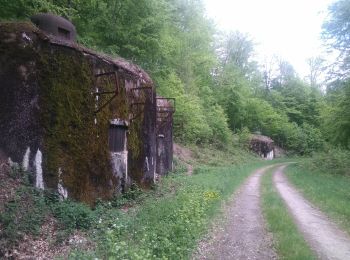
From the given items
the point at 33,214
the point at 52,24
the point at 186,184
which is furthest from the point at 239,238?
the point at 52,24

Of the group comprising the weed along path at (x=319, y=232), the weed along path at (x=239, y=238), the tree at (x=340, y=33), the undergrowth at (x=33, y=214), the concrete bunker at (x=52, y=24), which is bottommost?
the weed along path at (x=239, y=238)

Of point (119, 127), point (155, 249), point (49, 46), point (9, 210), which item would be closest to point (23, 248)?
point (9, 210)

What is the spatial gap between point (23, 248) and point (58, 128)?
330cm

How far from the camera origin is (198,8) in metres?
33.5

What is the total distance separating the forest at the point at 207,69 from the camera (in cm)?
1913

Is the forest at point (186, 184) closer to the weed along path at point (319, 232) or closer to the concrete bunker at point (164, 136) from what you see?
the weed along path at point (319, 232)

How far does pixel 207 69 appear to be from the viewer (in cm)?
3759

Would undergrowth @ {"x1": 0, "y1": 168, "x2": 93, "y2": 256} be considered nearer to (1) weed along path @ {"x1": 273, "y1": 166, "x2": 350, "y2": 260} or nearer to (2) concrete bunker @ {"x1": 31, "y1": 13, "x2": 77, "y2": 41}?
(2) concrete bunker @ {"x1": 31, "y1": 13, "x2": 77, "y2": 41}

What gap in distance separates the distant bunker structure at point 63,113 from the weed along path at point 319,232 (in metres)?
5.60

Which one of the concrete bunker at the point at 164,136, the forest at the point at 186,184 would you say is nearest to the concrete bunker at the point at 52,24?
the forest at the point at 186,184

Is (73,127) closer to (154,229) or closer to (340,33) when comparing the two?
(154,229)

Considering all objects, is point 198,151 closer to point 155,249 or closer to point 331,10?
point 331,10

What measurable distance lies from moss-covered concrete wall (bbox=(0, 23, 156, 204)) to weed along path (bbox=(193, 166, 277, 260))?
365 cm

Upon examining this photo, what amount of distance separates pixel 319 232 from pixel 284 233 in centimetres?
116
